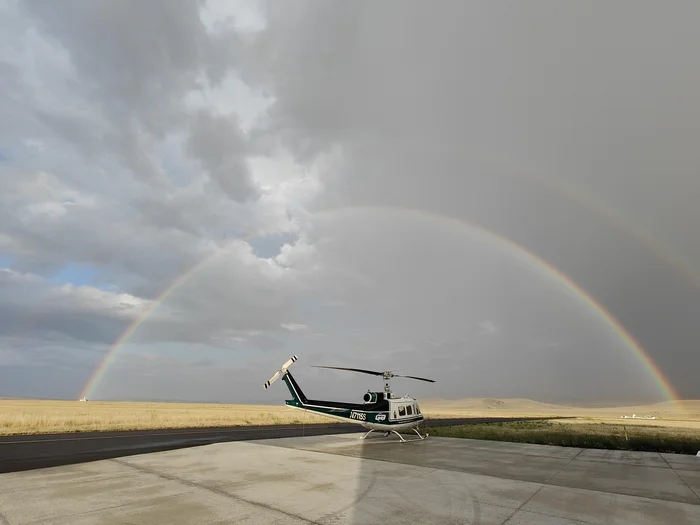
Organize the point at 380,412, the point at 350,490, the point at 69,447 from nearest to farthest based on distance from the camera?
the point at 350,490 < the point at 69,447 < the point at 380,412

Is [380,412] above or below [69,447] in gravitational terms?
above

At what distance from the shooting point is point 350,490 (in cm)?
1150

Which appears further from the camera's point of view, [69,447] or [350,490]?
[69,447]

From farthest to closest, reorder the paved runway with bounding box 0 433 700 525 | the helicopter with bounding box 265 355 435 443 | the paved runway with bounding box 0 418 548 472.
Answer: the helicopter with bounding box 265 355 435 443
the paved runway with bounding box 0 418 548 472
the paved runway with bounding box 0 433 700 525

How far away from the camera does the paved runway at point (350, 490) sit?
29.8 ft

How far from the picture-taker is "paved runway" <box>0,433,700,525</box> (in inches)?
357

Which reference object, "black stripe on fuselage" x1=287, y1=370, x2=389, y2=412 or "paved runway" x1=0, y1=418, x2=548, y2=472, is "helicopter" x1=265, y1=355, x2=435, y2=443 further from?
Answer: "paved runway" x1=0, y1=418, x2=548, y2=472

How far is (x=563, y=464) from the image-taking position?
17.3m

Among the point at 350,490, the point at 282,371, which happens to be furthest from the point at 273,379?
the point at 350,490

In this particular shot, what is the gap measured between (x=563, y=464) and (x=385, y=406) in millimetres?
9440

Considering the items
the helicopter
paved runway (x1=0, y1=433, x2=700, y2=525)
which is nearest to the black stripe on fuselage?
the helicopter

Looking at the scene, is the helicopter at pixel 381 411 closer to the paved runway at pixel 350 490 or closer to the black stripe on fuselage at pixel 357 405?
the black stripe on fuselage at pixel 357 405

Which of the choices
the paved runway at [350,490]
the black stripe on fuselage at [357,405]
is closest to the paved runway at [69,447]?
the paved runway at [350,490]

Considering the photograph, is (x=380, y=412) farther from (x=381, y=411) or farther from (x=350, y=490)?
(x=350, y=490)
